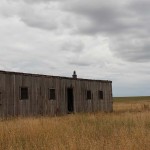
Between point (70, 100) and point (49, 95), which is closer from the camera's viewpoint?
point (49, 95)

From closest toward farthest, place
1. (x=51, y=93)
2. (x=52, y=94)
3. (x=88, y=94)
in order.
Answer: (x=51, y=93), (x=52, y=94), (x=88, y=94)

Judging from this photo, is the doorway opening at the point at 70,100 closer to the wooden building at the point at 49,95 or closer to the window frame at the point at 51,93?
the wooden building at the point at 49,95

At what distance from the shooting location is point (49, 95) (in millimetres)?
27672

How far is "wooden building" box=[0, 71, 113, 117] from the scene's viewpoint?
23219 mm

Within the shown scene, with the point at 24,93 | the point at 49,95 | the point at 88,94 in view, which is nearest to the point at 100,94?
the point at 88,94

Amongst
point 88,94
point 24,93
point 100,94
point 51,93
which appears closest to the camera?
point 24,93

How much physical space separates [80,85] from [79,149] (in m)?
23.5

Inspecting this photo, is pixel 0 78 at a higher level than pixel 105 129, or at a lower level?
higher

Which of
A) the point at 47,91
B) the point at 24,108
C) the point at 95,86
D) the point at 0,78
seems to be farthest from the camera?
the point at 95,86

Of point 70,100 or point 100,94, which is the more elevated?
point 100,94

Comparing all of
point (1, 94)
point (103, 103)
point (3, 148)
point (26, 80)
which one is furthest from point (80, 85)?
point (3, 148)

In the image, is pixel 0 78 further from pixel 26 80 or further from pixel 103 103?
pixel 103 103

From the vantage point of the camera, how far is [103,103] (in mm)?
35969

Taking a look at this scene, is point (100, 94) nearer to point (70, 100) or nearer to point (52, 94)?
point (70, 100)
